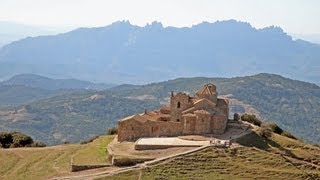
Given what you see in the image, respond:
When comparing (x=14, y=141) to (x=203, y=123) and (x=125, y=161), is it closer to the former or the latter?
(x=125, y=161)

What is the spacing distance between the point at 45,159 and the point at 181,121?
1862cm

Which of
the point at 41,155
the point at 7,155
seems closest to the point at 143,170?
the point at 41,155

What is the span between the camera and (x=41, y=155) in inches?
3314

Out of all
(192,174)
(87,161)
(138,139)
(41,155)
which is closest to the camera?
(192,174)

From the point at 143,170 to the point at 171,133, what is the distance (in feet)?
44.4

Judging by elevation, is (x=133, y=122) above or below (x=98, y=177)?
above

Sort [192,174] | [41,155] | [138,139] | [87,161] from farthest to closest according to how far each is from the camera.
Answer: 1. [41,155]
2. [138,139]
3. [87,161]
4. [192,174]

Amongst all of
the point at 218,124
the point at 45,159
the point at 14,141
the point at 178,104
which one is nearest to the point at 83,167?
the point at 45,159

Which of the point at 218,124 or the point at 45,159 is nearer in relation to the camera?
the point at 218,124

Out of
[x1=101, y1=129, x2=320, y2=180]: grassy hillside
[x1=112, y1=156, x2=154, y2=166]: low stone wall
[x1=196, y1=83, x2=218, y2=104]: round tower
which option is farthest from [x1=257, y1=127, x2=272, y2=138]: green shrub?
[x1=112, y1=156, x2=154, y2=166]: low stone wall

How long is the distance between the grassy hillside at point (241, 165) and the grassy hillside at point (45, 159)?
28.1 feet

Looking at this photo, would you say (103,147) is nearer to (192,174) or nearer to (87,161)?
(87,161)

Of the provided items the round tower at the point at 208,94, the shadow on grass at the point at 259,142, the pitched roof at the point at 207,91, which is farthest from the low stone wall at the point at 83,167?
the pitched roof at the point at 207,91

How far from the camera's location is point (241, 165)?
224 ft
